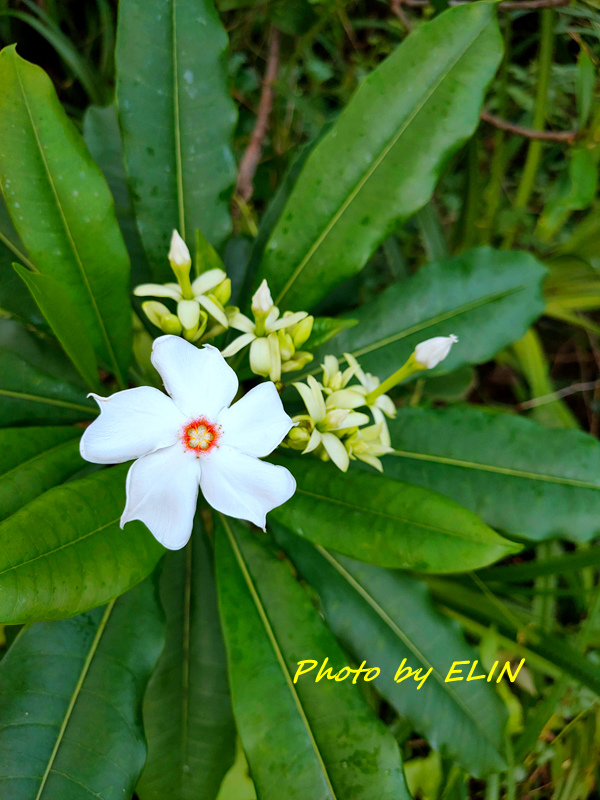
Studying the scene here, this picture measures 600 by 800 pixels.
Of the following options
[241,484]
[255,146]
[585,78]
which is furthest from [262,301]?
[585,78]

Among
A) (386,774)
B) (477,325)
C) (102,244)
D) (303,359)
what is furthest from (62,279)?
(386,774)

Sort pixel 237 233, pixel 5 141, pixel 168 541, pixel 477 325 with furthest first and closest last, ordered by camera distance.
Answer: pixel 237 233 < pixel 477 325 < pixel 5 141 < pixel 168 541

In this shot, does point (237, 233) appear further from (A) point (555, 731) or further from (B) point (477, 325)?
(A) point (555, 731)

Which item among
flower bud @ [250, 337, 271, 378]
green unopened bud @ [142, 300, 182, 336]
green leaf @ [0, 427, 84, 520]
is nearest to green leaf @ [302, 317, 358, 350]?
flower bud @ [250, 337, 271, 378]

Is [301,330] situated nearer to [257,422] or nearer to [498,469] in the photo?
[257,422]

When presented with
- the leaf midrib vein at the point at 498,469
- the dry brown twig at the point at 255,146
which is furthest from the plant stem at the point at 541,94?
the leaf midrib vein at the point at 498,469
